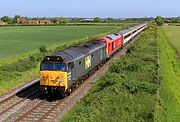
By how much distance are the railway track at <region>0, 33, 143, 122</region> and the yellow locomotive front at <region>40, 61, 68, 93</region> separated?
1084mm

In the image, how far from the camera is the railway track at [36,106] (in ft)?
62.1

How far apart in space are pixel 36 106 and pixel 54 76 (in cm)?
241

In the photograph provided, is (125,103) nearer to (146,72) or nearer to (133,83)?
(133,83)

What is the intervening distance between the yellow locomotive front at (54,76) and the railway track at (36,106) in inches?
42.7

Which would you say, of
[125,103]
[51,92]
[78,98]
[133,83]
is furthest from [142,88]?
[51,92]

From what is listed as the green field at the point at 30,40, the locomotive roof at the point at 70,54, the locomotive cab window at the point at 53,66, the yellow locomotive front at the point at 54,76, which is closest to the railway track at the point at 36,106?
the yellow locomotive front at the point at 54,76

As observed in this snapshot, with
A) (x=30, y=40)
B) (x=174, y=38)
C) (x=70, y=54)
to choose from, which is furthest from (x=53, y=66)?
(x=174, y=38)

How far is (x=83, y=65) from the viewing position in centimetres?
2625

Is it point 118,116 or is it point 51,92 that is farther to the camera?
point 51,92

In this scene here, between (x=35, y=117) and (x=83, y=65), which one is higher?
(x=83, y=65)

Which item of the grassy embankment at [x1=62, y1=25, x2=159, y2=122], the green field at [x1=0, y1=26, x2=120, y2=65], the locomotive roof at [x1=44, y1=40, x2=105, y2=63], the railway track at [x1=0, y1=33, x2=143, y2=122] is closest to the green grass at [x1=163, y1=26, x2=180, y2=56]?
the green field at [x1=0, y1=26, x2=120, y2=65]

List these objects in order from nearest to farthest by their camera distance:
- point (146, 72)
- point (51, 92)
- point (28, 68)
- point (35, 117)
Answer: point (35, 117) < point (51, 92) < point (146, 72) < point (28, 68)

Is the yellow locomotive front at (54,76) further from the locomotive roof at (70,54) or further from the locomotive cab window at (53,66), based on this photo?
the locomotive roof at (70,54)

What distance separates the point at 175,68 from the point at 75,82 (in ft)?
58.7
